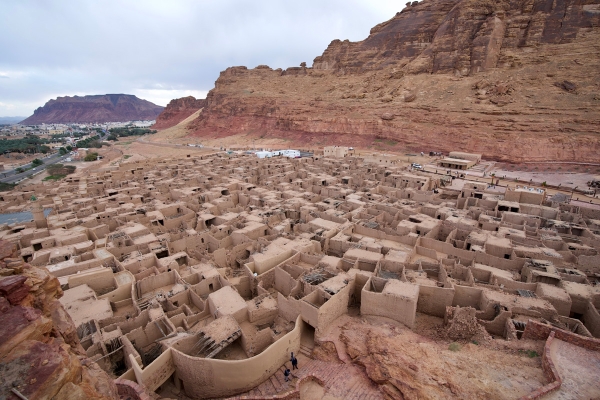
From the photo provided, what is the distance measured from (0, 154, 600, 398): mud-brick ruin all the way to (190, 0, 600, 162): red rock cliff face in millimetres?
28846

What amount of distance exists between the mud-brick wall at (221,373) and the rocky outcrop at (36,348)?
182 inches

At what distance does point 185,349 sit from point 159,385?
54.1 inches

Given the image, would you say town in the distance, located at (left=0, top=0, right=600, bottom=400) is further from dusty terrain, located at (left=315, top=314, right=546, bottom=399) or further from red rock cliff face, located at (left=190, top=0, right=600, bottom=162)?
red rock cliff face, located at (left=190, top=0, right=600, bottom=162)

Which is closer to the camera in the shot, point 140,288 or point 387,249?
point 140,288

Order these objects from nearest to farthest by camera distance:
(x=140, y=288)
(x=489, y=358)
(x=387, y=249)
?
(x=489, y=358), (x=140, y=288), (x=387, y=249)

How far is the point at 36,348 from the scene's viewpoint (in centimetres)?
558

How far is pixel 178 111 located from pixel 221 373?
158 metres

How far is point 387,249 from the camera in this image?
18641 mm

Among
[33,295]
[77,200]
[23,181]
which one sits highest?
[33,295]

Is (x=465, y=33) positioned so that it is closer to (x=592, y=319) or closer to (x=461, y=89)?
(x=461, y=89)

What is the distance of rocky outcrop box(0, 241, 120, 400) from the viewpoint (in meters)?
5.07

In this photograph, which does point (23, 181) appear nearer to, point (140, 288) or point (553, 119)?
point (140, 288)

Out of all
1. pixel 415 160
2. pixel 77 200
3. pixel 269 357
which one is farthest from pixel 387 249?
pixel 415 160

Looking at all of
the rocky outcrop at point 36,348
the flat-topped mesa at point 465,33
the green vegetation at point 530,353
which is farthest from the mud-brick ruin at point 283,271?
the flat-topped mesa at point 465,33
